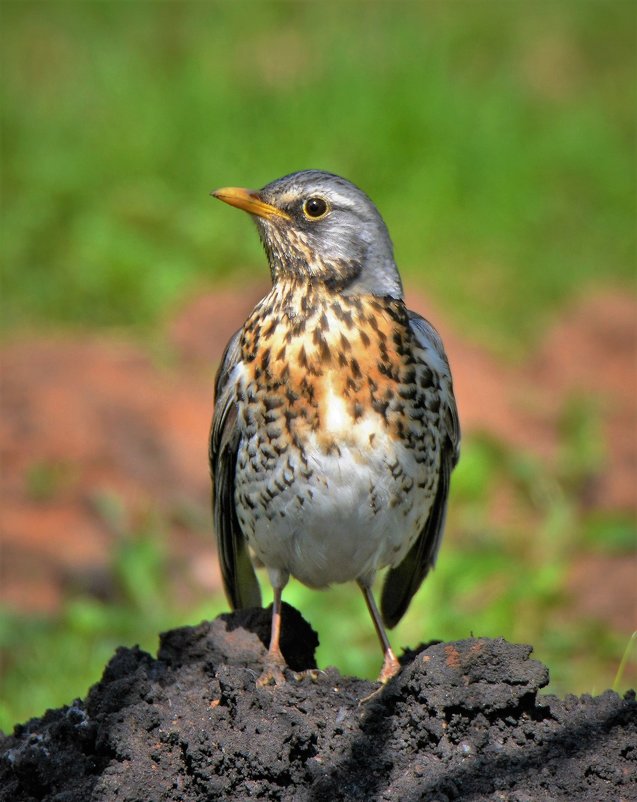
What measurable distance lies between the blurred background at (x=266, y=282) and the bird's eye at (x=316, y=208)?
2.40m

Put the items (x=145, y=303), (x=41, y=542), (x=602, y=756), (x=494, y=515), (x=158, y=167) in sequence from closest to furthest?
(x=602, y=756), (x=41, y=542), (x=494, y=515), (x=145, y=303), (x=158, y=167)

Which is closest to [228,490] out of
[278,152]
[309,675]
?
[309,675]

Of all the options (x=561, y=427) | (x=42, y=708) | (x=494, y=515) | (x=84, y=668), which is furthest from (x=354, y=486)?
(x=561, y=427)

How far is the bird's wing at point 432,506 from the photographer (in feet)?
15.6

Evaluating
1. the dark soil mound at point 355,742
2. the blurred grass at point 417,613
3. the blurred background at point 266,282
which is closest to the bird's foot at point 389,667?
the dark soil mound at point 355,742

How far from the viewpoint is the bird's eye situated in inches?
187

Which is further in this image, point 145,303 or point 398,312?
point 145,303

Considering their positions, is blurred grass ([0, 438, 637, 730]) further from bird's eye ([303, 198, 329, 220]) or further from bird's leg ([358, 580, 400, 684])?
bird's eye ([303, 198, 329, 220])

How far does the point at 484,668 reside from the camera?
12.6 feet

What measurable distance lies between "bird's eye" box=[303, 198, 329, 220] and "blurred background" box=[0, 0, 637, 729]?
7.88 feet

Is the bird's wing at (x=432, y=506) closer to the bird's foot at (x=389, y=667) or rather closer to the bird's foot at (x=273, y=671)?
the bird's foot at (x=389, y=667)

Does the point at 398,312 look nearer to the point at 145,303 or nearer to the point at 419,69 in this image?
the point at 145,303

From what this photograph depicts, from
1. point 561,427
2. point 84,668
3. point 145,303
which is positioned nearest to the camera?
point 84,668

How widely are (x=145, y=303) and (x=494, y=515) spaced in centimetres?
328
